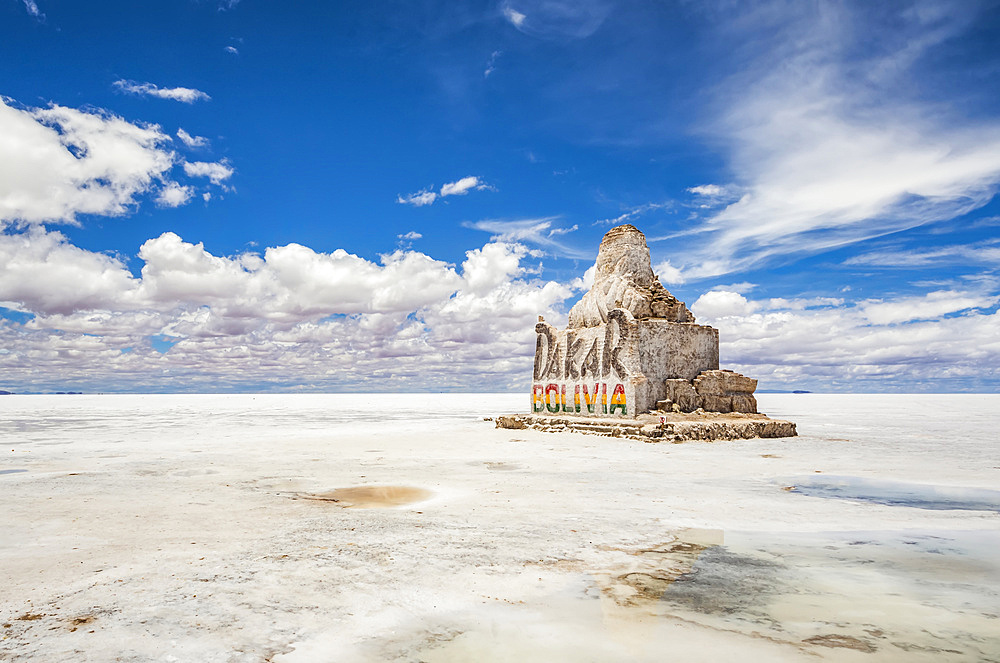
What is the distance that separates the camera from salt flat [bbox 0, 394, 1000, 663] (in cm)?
379

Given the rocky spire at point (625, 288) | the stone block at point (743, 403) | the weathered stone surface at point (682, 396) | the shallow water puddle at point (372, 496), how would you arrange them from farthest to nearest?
the rocky spire at point (625, 288) → the stone block at point (743, 403) → the weathered stone surface at point (682, 396) → the shallow water puddle at point (372, 496)

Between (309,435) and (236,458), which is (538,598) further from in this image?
(309,435)

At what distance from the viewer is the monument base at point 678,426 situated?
17781 mm

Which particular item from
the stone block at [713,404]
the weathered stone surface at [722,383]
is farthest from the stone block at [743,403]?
the stone block at [713,404]

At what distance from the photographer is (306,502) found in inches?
337

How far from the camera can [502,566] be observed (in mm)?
5359

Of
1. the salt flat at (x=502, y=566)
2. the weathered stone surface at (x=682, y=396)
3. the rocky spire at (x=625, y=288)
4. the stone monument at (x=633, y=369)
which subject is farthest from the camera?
the rocky spire at (x=625, y=288)

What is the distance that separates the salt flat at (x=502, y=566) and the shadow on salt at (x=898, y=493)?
7 centimetres

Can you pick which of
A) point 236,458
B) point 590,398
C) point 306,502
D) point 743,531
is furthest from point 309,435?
point 743,531

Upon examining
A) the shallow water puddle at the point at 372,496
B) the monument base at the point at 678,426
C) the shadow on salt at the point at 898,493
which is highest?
the monument base at the point at 678,426

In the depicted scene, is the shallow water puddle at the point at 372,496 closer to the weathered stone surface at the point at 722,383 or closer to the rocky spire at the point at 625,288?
the rocky spire at the point at 625,288

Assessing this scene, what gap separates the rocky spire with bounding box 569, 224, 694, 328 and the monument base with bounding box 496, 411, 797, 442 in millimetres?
3710

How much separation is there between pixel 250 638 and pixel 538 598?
2.06m

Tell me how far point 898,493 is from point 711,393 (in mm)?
11491
